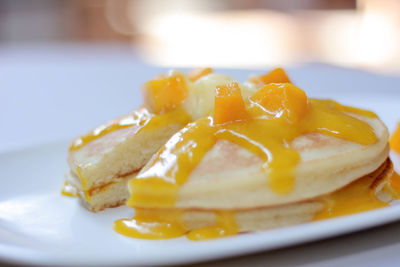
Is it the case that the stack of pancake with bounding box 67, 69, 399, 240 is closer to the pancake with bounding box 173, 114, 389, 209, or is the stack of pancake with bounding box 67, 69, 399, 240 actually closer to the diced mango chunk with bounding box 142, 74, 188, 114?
the pancake with bounding box 173, 114, 389, 209

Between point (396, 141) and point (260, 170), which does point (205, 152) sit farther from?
point (396, 141)

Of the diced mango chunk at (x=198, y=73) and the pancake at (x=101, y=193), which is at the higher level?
the diced mango chunk at (x=198, y=73)

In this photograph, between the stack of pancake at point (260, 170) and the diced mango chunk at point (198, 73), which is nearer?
the stack of pancake at point (260, 170)

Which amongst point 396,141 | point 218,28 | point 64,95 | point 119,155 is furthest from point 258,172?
point 218,28

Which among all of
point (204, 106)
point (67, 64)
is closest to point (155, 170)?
point (204, 106)

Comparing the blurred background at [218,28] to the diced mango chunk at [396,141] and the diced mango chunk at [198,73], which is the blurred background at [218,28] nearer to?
the diced mango chunk at [396,141]

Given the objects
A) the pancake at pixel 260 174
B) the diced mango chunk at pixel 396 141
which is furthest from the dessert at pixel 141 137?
the diced mango chunk at pixel 396 141

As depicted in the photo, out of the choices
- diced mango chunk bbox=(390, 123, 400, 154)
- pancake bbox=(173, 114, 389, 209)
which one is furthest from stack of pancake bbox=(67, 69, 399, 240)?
diced mango chunk bbox=(390, 123, 400, 154)
